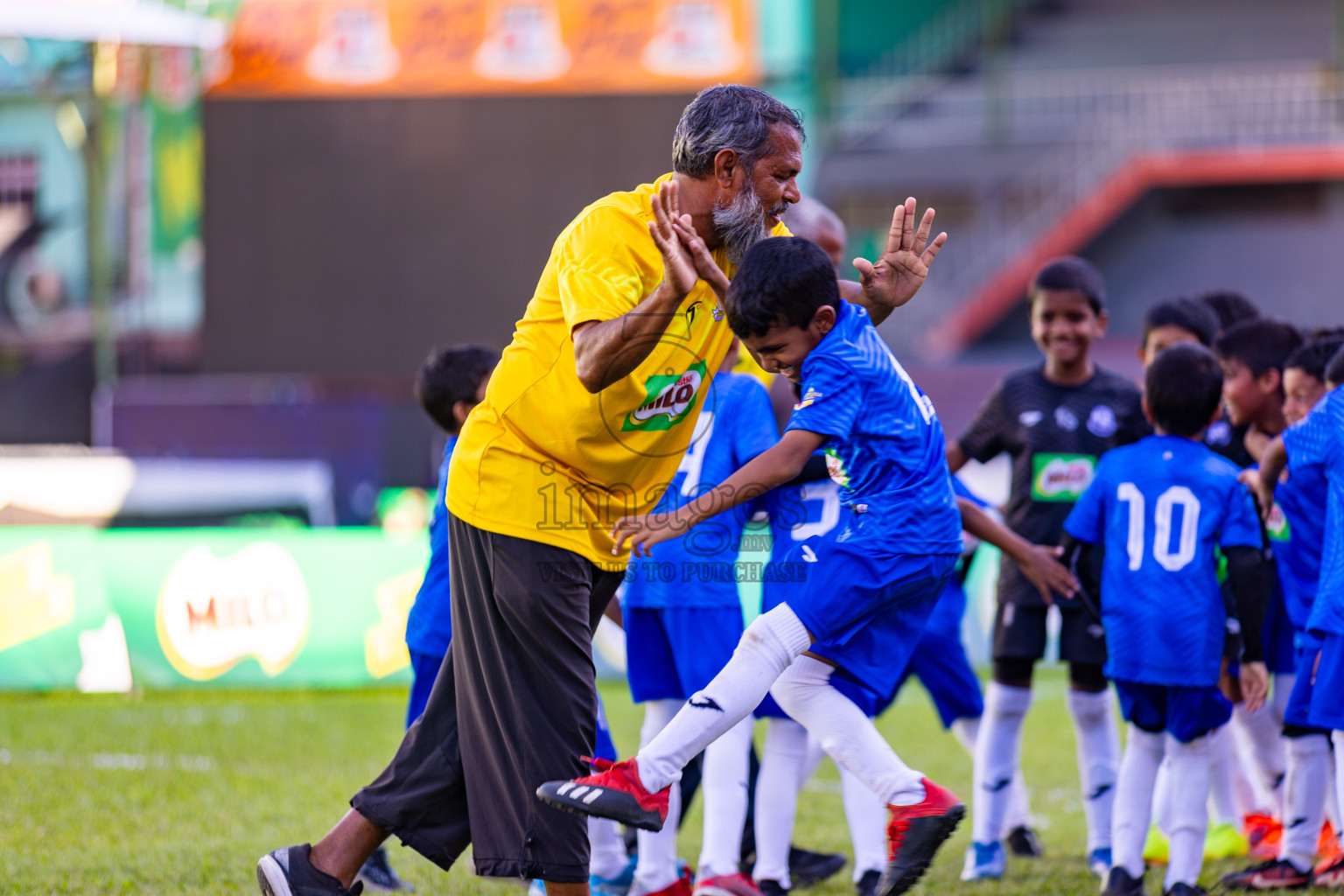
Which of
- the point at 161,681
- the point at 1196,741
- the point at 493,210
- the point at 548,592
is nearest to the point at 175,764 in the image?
the point at 161,681

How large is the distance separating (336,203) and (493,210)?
2217 mm

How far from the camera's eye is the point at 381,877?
4.42m

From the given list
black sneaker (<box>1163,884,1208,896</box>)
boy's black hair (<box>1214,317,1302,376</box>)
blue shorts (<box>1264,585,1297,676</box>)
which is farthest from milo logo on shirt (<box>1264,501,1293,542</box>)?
black sneaker (<box>1163,884,1208,896</box>)

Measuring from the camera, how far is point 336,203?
1930cm

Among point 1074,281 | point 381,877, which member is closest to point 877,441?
point 1074,281

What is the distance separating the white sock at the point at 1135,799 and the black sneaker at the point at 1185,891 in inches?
4.3

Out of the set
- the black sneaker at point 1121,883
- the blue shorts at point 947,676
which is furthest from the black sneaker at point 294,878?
the blue shorts at point 947,676

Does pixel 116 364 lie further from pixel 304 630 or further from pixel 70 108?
pixel 304 630

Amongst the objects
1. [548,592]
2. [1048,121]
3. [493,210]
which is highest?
[1048,121]

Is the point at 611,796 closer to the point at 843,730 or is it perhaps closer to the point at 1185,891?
the point at 843,730

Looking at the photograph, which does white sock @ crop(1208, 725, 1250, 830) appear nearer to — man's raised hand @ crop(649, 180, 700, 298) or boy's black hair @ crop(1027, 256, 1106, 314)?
boy's black hair @ crop(1027, 256, 1106, 314)

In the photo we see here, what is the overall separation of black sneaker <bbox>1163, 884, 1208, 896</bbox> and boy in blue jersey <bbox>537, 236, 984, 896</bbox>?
1154 mm

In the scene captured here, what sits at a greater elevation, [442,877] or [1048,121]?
[1048,121]

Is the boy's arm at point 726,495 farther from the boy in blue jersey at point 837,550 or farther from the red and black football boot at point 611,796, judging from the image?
the red and black football boot at point 611,796
